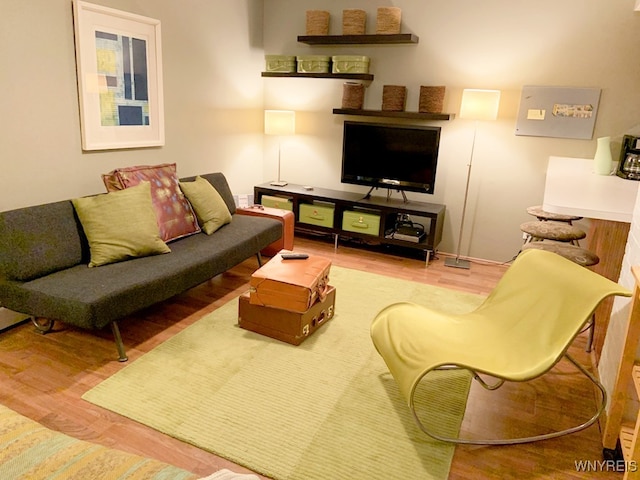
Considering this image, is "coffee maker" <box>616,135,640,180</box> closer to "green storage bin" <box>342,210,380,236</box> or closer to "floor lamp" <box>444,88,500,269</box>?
"floor lamp" <box>444,88,500,269</box>

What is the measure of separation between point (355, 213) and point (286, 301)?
194cm

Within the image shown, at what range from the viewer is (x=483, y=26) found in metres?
4.01

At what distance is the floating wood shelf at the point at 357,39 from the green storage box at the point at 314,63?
152 mm

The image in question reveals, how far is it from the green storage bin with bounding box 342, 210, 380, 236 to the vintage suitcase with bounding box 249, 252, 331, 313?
158 centimetres

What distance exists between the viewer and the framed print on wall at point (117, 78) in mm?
3059

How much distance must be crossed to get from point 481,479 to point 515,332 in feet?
2.25

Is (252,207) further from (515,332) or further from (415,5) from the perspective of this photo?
(515,332)

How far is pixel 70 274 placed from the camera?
2.59 m

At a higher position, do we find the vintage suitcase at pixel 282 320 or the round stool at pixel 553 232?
the round stool at pixel 553 232

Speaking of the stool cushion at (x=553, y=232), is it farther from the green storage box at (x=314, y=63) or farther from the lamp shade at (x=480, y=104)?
the green storage box at (x=314, y=63)

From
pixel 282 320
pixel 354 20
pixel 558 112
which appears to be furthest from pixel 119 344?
pixel 558 112

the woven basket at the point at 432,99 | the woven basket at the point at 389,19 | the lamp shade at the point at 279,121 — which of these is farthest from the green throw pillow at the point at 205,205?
the woven basket at the point at 389,19

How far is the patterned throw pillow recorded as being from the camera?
3104mm

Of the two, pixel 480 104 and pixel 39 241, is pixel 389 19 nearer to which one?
pixel 480 104
